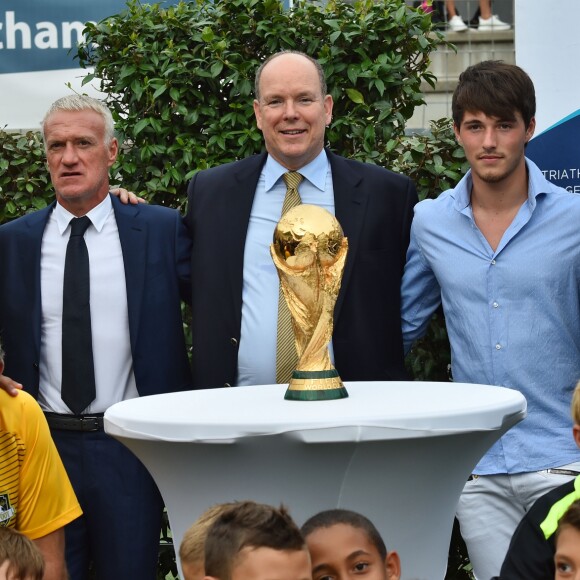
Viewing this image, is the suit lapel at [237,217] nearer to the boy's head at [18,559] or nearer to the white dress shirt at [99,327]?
the white dress shirt at [99,327]

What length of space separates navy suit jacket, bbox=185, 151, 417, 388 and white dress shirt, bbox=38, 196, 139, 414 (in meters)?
0.24

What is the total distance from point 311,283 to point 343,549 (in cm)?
74

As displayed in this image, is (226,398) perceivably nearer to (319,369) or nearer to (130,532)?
(319,369)

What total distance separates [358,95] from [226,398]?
212cm

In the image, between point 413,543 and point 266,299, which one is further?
point 266,299

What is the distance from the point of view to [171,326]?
4.33 m

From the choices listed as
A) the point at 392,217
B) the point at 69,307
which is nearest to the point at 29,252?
the point at 69,307

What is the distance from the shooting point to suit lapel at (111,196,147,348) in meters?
4.23

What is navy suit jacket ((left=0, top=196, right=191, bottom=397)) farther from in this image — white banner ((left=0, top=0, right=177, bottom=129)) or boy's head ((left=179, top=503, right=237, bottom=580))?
white banner ((left=0, top=0, right=177, bottom=129))

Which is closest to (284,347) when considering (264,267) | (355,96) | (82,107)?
(264,267)

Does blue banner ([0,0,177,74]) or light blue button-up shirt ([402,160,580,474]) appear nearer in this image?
light blue button-up shirt ([402,160,580,474])

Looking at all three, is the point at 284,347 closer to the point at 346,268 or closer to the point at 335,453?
the point at 346,268

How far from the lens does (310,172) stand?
4.21m

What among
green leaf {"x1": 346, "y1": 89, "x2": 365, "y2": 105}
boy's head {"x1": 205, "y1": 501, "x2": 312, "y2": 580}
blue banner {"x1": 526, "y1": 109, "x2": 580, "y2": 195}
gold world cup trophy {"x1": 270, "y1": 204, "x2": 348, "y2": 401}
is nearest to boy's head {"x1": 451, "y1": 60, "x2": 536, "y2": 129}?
blue banner {"x1": 526, "y1": 109, "x2": 580, "y2": 195}
